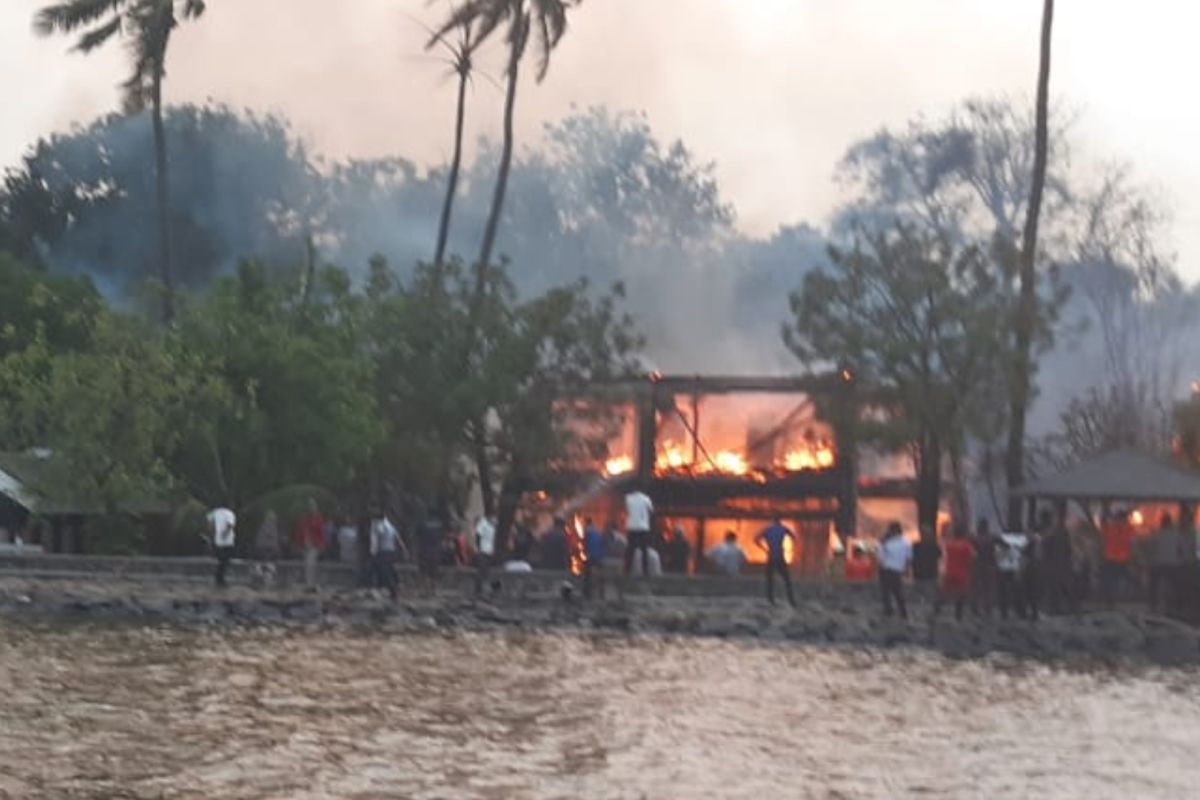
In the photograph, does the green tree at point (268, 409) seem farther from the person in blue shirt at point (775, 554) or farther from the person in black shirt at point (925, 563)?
the person in black shirt at point (925, 563)

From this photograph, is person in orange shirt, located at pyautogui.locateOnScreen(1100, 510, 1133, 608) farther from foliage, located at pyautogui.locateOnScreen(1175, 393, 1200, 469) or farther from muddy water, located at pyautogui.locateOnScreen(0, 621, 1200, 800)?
foliage, located at pyautogui.locateOnScreen(1175, 393, 1200, 469)

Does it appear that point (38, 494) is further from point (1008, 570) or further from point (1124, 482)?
point (1124, 482)

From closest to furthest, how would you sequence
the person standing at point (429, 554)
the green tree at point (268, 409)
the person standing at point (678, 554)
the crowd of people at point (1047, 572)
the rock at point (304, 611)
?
the rock at point (304, 611), the crowd of people at point (1047, 572), the person standing at point (429, 554), the person standing at point (678, 554), the green tree at point (268, 409)

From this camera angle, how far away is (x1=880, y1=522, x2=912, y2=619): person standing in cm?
3291

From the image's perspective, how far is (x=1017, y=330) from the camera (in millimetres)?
45938

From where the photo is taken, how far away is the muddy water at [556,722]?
1655 centimetres

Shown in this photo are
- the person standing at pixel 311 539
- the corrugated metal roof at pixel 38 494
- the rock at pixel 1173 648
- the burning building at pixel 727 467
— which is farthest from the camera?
the burning building at pixel 727 467

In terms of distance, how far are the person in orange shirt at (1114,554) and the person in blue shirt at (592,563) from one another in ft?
25.8

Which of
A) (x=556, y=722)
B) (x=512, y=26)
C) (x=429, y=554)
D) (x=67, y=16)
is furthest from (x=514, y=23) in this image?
(x=556, y=722)

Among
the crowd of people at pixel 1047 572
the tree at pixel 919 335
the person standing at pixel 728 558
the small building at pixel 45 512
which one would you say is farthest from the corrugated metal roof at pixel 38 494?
the crowd of people at pixel 1047 572

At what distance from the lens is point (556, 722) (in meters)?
20.2

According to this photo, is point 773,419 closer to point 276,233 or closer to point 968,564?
point 968,564

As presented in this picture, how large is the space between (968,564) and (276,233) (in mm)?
65986

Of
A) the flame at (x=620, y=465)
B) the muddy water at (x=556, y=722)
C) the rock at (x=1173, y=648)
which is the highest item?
the flame at (x=620, y=465)
